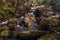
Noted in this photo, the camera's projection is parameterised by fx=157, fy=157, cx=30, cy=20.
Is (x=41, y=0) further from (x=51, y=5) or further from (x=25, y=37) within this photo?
Result: (x=25, y=37)

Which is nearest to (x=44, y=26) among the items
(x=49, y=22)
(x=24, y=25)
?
(x=49, y=22)

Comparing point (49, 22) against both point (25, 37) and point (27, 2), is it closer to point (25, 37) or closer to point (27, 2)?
point (25, 37)

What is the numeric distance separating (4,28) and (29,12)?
261 centimetres

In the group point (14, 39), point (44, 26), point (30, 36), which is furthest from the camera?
point (44, 26)

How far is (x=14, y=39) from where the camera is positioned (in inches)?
269

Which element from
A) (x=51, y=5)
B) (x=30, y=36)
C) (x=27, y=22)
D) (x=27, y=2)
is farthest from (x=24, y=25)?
(x=51, y=5)

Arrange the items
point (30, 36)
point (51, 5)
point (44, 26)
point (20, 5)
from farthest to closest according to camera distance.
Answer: point (51, 5), point (20, 5), point (44, 26), point (30, 36)

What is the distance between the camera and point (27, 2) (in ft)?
32.2

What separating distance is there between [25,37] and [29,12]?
10.4ft

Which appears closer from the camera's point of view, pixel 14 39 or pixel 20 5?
pixel 14 39

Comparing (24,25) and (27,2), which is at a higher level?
(27,2)

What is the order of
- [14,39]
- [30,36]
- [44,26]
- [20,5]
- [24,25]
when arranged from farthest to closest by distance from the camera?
[20,5], [24,25], [44,26], [14,39], [30,36]

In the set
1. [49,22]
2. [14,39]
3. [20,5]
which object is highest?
[20,5]

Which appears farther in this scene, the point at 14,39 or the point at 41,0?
the point at 41,0
